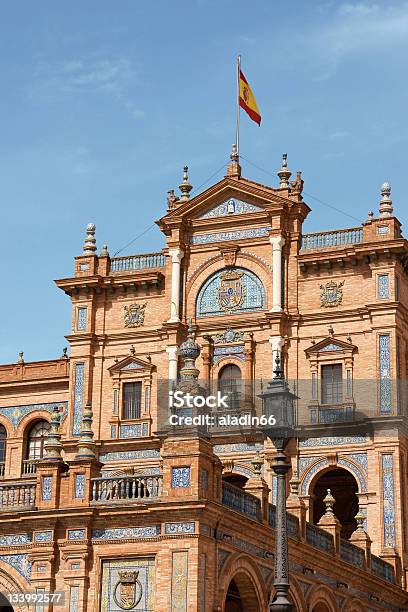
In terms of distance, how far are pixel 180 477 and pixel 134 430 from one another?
64.0ft

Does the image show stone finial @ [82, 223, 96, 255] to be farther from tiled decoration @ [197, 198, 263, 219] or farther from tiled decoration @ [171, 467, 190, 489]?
tiled decoration @ [171, 467, 190, 489]

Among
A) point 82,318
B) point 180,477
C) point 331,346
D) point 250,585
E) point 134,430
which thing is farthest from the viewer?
point 82,318

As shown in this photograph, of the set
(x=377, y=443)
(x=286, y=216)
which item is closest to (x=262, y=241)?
(x=286, y=216)

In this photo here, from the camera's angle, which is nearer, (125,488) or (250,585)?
(125,488)

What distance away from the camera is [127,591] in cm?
3097

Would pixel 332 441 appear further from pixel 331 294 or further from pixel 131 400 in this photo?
pixel 131 400

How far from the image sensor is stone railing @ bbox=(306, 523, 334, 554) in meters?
37.2

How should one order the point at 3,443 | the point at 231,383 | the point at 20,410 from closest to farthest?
1. the point at 231,383
2. the point at 3,443
3. the point at 20,410

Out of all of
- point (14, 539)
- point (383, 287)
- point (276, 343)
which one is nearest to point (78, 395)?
point (276, 343)

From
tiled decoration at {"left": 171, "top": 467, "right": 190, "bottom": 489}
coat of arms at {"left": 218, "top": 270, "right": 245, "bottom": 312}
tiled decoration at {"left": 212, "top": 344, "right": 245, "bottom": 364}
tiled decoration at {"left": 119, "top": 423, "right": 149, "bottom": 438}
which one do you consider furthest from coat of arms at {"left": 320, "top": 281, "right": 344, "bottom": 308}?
tiled decoration at {"left": 171, "top": 467, "right": 190, "bottom": 489}

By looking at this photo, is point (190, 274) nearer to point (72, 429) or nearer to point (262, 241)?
point (262, 241)

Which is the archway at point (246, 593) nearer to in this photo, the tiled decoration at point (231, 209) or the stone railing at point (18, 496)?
the stone railing at point (18, 496)

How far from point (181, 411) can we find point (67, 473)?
11.4ft

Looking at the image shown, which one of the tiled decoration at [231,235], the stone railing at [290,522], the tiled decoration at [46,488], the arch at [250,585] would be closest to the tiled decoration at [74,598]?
the tiled decoration at [46,488]
